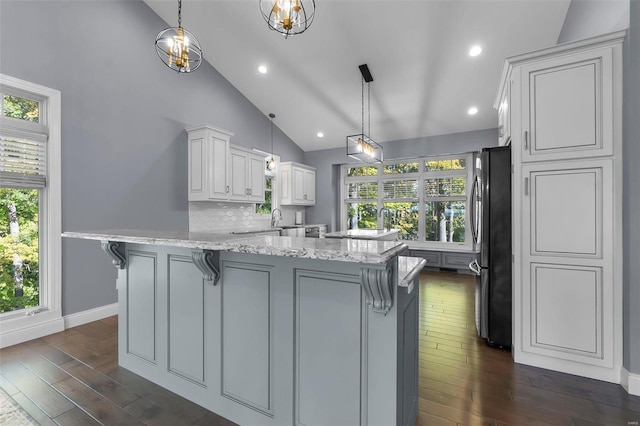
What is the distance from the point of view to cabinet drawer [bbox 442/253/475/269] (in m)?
5.68

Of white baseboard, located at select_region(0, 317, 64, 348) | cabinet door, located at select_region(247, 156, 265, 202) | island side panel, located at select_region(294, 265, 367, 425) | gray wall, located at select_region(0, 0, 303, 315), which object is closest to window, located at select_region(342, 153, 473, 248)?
cabinet door, located at select_region(247, 156, 265, 202)

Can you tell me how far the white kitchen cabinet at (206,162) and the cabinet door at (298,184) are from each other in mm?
2111

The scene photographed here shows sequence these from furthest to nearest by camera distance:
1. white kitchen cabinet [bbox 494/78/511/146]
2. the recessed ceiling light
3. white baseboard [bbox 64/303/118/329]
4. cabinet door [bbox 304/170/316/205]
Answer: cabinet door [bbox 304/170/316/205] → the recessed ceiling light → white baseboard [bbox 64/303/118/329] → white kitchen cabinet [bbox 494/78/511/146]

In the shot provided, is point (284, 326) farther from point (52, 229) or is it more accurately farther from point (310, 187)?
point (310, 187)

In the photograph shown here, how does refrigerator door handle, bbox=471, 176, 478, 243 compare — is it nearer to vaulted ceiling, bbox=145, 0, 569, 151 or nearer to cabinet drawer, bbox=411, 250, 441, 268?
vaulted ceiling, bbox=145, 0, 569, 151

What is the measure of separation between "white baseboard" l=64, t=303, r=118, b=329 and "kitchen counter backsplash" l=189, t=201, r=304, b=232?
1.47 meters

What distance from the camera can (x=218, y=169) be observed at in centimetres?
447

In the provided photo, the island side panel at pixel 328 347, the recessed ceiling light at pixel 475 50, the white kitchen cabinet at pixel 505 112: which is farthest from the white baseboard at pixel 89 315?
the recessed ceiling light at pixel 475 50

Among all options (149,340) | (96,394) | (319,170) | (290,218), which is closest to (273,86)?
(319,170)

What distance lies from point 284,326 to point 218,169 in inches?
139

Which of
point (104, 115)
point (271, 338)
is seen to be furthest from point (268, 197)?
point (271, 338)

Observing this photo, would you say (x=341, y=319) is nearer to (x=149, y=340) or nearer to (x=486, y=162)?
(x=149, y=340)

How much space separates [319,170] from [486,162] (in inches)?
188

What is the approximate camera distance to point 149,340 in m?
2.06
